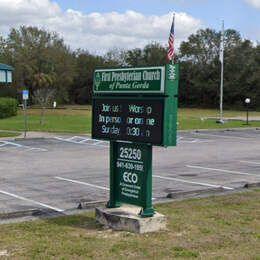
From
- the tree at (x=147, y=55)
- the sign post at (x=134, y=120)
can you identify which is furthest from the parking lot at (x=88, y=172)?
the tree at (x=147, y=55)

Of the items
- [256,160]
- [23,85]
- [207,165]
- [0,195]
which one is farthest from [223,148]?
[23,85]

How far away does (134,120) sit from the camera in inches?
291

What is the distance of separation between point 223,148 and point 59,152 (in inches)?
253

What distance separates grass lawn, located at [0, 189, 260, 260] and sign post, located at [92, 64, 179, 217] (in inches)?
22.4

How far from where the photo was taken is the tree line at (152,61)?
7450 centimetres

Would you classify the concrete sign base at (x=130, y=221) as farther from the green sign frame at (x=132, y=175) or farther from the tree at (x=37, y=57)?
the tree at (x=37, y=57)

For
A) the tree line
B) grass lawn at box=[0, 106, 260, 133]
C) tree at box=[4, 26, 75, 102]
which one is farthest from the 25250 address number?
tree at box=[4, 26, 75, 102]

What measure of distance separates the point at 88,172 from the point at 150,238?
7.44 metres

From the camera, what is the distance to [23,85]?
7350 cm

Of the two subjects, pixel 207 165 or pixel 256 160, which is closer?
pixel 207 165

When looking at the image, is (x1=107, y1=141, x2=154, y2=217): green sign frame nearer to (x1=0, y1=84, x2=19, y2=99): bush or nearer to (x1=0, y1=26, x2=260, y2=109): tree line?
(x1=0, y1=26, x2=260, y2=109): tree line

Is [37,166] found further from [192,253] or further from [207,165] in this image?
[192,253]

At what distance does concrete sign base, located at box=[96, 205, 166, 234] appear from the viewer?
22.6ft

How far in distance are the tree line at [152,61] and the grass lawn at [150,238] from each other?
61.3 meters
